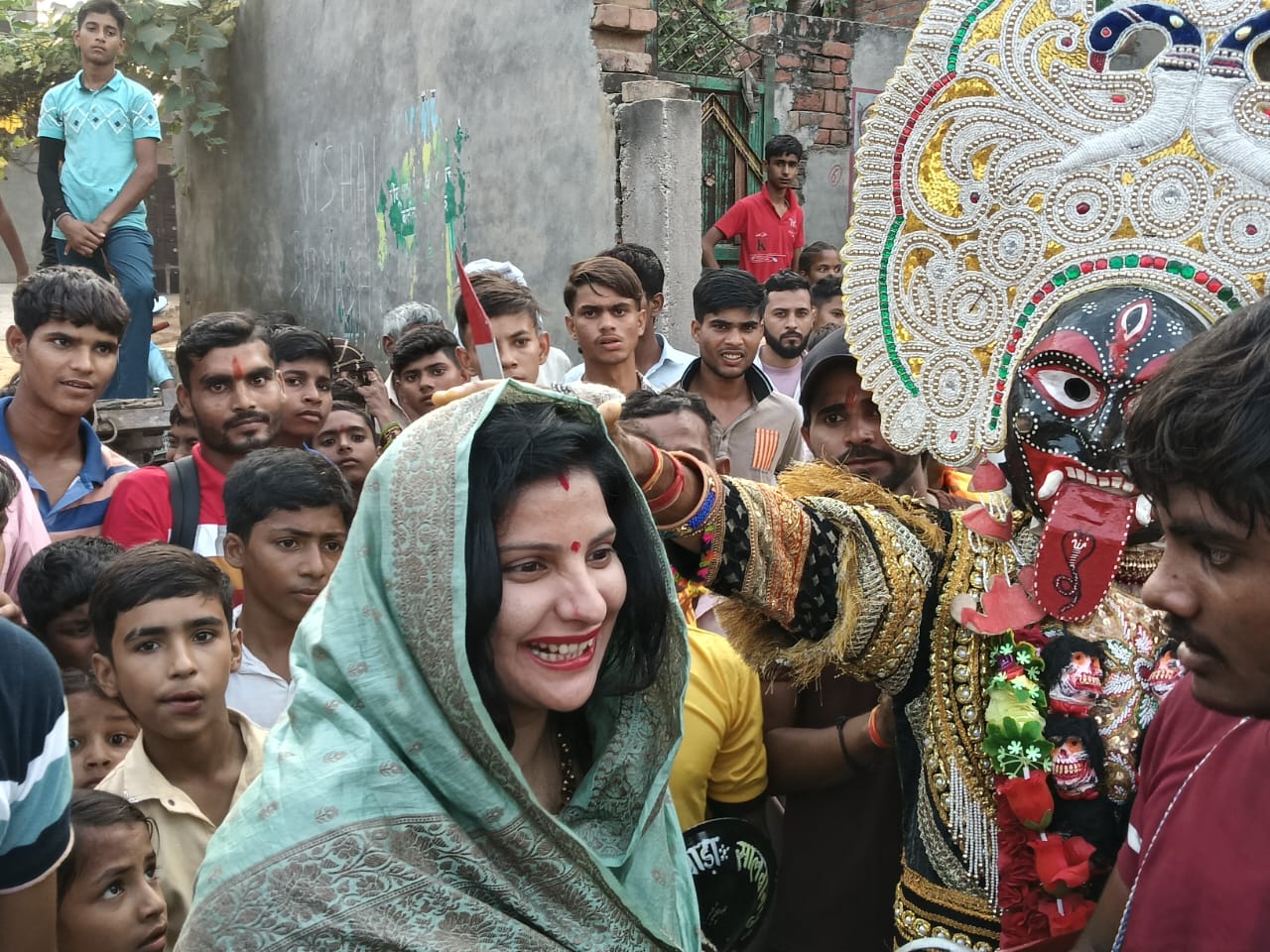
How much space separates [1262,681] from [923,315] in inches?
42.1

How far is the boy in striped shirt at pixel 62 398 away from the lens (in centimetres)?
382

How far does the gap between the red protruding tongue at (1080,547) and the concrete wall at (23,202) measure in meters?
15.1

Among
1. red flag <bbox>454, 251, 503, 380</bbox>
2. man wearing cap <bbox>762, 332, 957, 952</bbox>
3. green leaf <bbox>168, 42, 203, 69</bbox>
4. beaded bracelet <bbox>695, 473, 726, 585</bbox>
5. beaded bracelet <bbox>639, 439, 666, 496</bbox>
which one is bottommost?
man wearing cap <bbox>762, 332, 957, 952</bbox>

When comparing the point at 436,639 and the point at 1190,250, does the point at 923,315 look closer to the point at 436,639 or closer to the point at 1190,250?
the point at 1190,250

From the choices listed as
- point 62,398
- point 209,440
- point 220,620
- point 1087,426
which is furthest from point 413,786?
point 62,398

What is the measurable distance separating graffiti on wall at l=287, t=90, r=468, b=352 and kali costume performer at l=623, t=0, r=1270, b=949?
19.7ft

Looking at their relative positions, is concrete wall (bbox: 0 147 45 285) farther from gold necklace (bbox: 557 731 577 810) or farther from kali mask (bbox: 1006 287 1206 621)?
kali mask (bbox: 1006 287 1206 621)

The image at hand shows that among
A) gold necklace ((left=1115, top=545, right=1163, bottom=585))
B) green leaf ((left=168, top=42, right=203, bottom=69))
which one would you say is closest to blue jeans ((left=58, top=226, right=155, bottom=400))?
green leaf ((left=168, top=42, right=203, bottom=69))

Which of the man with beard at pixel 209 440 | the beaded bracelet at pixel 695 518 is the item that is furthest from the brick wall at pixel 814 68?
the beaded bracelet at pixel 695 518

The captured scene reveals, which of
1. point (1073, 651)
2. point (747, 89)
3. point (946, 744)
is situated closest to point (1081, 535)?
point (1073, 651)

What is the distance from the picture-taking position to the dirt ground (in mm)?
9852

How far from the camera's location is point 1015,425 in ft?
7.32

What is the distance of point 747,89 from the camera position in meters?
9.41

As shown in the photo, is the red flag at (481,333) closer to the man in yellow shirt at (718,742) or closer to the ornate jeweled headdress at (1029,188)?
the ornate jeweled headdress at (1029,188)
